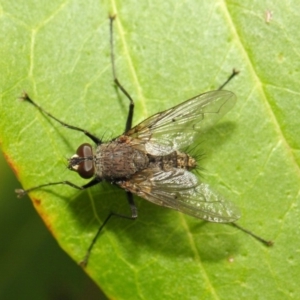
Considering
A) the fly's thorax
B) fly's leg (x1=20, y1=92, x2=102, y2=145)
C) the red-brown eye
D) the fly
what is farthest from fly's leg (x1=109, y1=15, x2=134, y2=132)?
the red-brown eye

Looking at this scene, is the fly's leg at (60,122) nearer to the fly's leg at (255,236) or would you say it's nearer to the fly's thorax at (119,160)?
the fly's thorax at (119,160)

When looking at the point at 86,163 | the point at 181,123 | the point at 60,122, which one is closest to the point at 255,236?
the point at 181,123

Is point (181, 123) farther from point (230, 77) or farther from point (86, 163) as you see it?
point (86, 163)

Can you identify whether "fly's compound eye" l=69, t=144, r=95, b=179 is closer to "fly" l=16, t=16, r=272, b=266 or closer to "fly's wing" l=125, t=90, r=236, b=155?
"fly" l=16, t=16, r=272, b=266

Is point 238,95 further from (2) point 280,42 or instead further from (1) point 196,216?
(1) point 196,216

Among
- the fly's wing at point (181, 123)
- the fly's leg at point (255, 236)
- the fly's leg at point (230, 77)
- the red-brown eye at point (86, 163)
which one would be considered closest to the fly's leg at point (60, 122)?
the red-brown eye at point (86, 163)

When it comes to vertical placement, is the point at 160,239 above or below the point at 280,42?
below

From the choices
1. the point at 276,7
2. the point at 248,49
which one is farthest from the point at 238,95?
the point at 276,7
